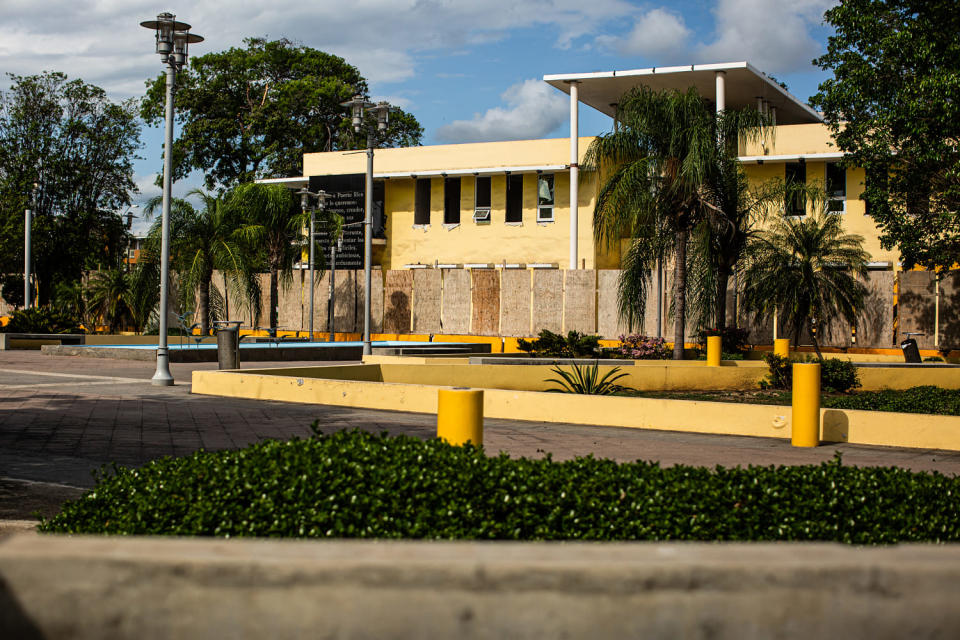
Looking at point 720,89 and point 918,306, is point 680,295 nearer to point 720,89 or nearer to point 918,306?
point 918,306

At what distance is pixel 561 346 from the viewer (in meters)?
24.7

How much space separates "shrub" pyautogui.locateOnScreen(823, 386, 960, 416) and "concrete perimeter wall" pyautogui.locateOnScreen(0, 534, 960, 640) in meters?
13.4

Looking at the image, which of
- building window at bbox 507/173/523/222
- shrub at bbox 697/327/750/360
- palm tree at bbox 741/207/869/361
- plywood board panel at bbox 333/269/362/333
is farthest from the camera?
building window at bbox 507/173/523/222

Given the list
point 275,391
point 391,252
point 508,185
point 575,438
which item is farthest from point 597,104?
point 575,438

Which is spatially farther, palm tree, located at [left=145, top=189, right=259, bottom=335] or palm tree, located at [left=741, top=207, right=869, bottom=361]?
palm tree, located at [left=145, top=189, right=259, bottom=335]

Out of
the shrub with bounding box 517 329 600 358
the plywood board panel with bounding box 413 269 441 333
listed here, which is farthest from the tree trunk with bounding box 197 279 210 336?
the shrub with bounding box 517 329 600 358

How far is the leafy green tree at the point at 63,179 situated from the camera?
1832 inches

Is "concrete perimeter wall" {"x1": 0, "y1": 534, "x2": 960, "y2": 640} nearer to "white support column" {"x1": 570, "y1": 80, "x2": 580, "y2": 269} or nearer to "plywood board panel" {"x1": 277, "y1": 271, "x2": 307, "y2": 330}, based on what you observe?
"white support column" {"x1": 570, "y1": 80, "x2": 580, "y2": 269}

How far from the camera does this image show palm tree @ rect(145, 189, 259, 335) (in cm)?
3503

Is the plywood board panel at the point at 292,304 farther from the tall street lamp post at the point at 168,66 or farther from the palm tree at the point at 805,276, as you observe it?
the tall street lamp post at the point at 168,66

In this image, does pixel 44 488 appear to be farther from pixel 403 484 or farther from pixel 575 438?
pixel 575 438

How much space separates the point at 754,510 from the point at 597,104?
120 ft

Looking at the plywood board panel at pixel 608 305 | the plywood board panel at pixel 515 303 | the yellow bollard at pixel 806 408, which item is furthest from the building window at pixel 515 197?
the yellow bollard at pixel 806 408

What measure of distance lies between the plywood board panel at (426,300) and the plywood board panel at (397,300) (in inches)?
18.2
